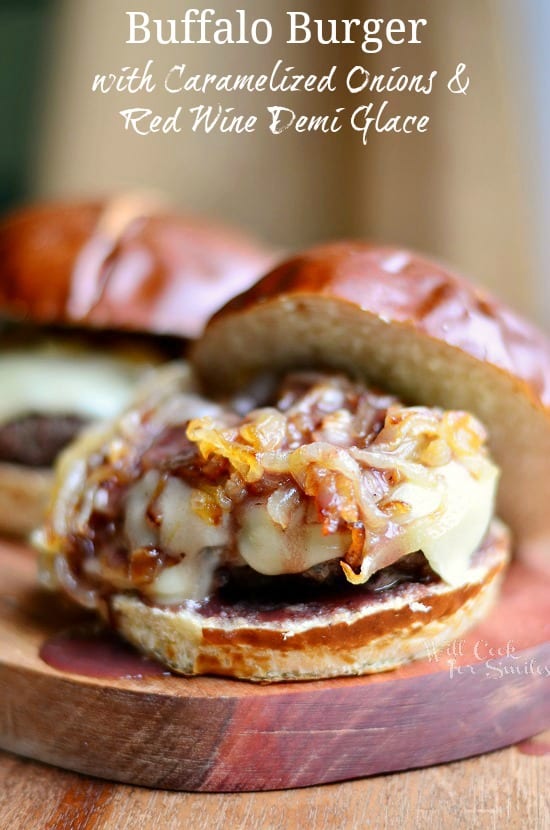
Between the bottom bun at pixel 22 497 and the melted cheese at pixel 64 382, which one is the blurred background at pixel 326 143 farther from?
the bottom bun at pixel 22 497

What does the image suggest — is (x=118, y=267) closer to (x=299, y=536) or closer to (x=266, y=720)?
(x=299, y=536)

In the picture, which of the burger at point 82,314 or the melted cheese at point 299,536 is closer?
the melted cheese at point 299,536

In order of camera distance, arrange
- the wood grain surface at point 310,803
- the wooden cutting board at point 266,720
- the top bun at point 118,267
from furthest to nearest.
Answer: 1. the top bun at point 118,267
2. the wooden cutting board at point 266,720
3. the wood grain surface at point 310,803

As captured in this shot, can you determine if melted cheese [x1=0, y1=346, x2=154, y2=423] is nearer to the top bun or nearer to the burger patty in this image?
the burger patty

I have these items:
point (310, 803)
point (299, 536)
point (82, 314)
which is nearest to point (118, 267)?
point (82, 314)

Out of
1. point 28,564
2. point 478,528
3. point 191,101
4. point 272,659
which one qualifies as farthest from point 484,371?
point 191,101

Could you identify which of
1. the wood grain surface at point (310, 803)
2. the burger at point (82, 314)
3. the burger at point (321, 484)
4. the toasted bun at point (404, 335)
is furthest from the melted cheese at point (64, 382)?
the wood grain surface at point (310, 803)

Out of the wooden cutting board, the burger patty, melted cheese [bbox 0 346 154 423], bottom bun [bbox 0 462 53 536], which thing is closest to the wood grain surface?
the wooden cutting board
